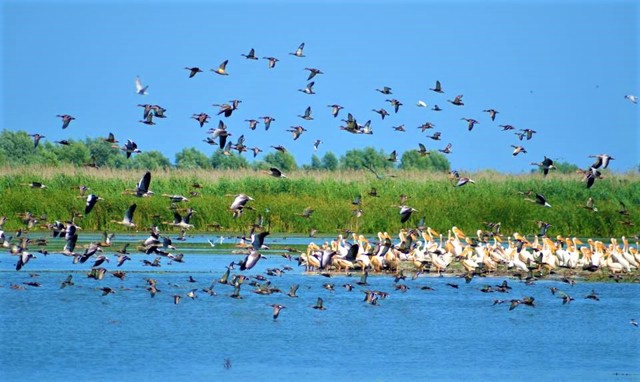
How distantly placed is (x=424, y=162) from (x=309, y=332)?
5968 cm

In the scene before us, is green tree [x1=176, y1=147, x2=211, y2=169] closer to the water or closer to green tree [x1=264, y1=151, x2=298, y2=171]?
green tree [x1=264, y1=151, x2=298, y2=171]

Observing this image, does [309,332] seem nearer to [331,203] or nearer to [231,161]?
[331,203]

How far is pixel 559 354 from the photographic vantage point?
21.5 meters

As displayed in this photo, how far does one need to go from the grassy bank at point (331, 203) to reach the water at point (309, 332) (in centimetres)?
767

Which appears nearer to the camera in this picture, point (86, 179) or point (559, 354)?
point (559, 354)

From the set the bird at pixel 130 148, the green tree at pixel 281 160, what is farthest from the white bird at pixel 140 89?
the green tree at pixel 281 160

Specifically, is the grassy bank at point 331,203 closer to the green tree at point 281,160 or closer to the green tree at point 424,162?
the green tree at point 281,160

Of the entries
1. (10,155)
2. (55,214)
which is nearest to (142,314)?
(55,214)

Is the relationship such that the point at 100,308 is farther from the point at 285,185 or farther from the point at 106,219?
the point at 285,185

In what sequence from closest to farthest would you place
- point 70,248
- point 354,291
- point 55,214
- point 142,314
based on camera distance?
point 70,248, point 142,314, point 354,291, point 55,214

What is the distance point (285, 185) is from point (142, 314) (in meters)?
16.6

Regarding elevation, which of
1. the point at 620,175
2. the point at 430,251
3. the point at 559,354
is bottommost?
the point at 559,354

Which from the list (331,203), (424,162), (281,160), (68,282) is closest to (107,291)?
(68,282)

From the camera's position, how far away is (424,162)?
82.3m
